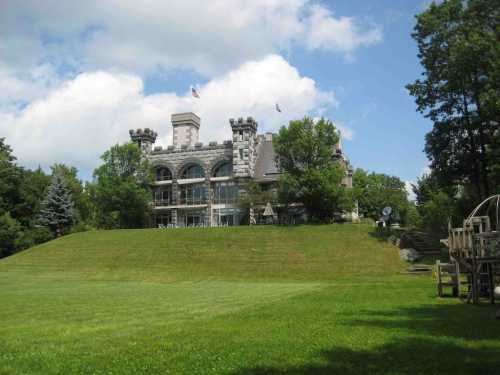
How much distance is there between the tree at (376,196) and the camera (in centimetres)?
8412

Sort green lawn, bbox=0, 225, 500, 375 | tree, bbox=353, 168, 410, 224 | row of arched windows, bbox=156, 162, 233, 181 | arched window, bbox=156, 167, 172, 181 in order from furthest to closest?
tree, bbox=353, 168, 410, 224
arched window, bbox=156, 167, 172, 181
row of arched windows, bbox=156, 162, 233, 181
green lawn, bbox=0, 225, 500, 375

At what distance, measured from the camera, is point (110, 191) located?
57812mm

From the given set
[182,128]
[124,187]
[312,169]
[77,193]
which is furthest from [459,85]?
[77,193]

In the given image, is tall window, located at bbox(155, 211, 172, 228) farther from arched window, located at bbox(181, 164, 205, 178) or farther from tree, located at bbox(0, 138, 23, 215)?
tree, located at bbox(0, 138, 23, 215)

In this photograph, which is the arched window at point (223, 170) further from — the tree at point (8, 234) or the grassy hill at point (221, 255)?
the tree at point (8, 234)

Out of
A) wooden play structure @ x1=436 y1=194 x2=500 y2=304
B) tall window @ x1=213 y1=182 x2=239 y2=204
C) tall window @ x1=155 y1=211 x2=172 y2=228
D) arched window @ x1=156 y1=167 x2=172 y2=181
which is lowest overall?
wooden play structure @ x1=436 y1=194 x2=500 y2=304

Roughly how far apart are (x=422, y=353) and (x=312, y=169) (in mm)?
42455

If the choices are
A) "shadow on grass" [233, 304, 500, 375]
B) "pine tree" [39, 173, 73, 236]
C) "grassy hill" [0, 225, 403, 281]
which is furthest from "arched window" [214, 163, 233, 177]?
"shadow on grass" [233, 304, 500, 375]

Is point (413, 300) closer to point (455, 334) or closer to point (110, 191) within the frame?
point (455, 334)

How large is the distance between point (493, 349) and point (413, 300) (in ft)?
25.3

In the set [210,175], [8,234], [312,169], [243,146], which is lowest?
[8,234]

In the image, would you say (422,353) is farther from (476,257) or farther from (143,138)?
(143,138)

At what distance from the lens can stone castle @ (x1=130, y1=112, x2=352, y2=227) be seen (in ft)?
193

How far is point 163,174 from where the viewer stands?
213 ft
